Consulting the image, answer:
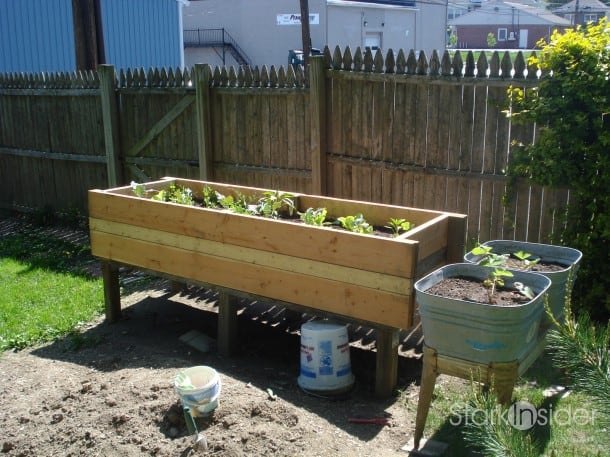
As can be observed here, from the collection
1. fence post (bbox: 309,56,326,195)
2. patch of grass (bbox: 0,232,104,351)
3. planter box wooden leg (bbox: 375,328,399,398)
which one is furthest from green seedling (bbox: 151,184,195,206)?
planter box wooden leg (bbox: 375,328,399,398)

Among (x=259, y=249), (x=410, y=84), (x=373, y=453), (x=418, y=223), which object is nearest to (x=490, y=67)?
(x=410, y=84)

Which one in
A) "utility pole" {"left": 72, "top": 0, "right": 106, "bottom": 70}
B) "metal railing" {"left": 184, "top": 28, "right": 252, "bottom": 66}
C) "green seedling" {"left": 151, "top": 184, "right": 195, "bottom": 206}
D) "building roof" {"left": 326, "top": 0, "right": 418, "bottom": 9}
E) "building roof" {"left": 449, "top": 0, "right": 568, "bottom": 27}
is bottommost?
"green seedling" {"left": 151, "top": 184, "right": 195, "bottom": 206}

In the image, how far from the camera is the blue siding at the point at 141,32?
16.9 meters

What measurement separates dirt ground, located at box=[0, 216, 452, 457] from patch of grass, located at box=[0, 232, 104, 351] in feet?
0.78

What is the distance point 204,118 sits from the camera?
771cm

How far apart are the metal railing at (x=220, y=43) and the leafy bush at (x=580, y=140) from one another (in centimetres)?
3085

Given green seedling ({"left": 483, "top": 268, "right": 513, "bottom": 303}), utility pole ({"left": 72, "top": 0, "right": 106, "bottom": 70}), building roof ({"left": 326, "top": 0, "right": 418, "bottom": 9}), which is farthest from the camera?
building roof ({"left": 326, "top": 0, "right": 418, "bottom": 9})

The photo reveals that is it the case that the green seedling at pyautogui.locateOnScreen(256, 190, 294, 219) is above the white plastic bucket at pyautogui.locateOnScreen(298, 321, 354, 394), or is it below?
above

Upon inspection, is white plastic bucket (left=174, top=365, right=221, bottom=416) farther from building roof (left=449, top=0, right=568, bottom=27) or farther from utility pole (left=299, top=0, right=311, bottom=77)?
building roof (left=449, top=0, right=568, bottom=27)

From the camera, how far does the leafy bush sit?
16.4 ft

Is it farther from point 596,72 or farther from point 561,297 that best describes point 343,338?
point 596,72

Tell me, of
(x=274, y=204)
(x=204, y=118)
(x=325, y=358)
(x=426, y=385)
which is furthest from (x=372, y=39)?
(x=426, y=385)

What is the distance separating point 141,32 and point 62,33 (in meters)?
2.37

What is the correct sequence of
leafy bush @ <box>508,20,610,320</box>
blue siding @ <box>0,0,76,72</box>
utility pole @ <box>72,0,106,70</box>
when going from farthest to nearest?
blue siding @ <box>0,0,76,72</box>, utility pole @ <box>72,0,106,70</box>, leafy bush @ <box>508,20,610,320</box>
